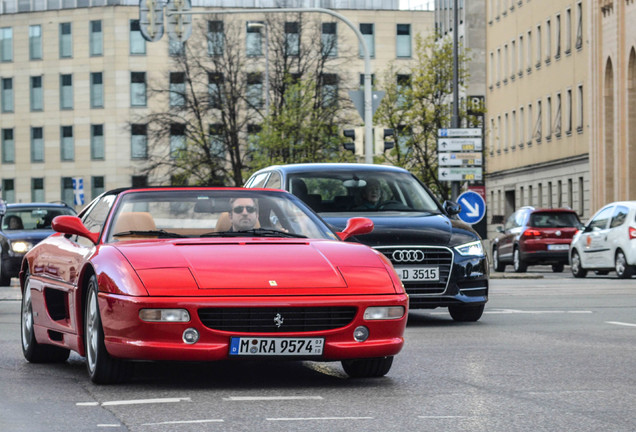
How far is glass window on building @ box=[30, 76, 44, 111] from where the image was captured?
4230 inches

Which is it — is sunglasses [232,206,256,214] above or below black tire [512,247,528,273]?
above

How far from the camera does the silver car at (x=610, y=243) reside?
32.7 m

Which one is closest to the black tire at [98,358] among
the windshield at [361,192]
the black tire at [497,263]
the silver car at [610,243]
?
the windshield at [361,192]

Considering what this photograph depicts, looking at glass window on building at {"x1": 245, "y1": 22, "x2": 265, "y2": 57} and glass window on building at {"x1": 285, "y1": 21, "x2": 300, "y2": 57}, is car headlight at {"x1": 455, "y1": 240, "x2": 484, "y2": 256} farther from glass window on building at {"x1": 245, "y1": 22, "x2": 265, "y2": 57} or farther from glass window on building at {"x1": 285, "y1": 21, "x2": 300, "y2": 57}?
glass window on building at {"x1": 245, "y1": 22, "x2": 265, "y2": 57}

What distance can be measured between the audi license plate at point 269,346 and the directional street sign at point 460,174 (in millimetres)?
26985

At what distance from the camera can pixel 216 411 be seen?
860 centimetres

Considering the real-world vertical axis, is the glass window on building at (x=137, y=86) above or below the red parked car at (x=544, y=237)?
above

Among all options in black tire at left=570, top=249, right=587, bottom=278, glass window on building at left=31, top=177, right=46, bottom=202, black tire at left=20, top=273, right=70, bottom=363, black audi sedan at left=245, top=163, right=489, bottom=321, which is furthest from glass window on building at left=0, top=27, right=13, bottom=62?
black tire at left=20, top=273, right=70, bottom=363

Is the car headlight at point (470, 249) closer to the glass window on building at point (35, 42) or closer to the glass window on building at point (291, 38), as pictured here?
the glass window on building at point (291, 38)

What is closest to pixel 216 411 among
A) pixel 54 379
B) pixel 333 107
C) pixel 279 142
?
pixel 54 379

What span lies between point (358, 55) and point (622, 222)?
69.0 m

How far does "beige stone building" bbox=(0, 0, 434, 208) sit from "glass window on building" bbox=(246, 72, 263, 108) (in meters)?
15.9

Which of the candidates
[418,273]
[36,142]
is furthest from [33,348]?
[36,142]

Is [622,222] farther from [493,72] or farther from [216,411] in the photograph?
[493,72]
